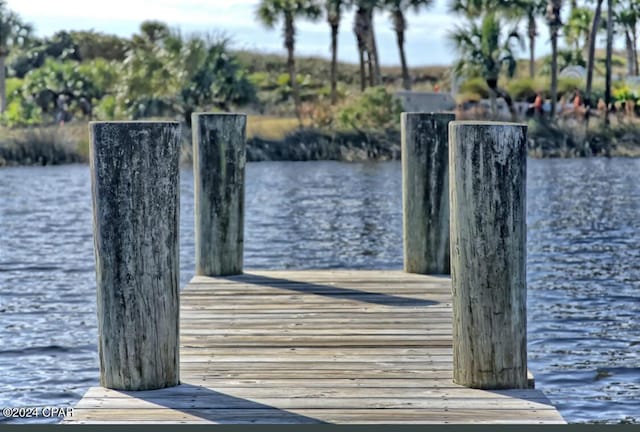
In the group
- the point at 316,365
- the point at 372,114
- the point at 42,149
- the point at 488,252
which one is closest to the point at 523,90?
the point at 372,114

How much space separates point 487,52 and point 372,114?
6.68 metres

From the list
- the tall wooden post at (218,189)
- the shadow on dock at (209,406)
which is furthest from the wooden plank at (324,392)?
the tall wooden post at (218,189)

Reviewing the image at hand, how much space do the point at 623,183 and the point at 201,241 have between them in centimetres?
2564

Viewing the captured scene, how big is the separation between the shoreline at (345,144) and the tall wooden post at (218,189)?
32.1 m

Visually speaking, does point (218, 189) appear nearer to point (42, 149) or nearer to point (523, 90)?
point (42, 149)

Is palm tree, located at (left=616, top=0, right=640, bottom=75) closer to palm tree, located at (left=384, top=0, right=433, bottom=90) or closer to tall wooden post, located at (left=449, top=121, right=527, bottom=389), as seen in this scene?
palm tree, located at (left=384, top=0, right=433, bottom=90)

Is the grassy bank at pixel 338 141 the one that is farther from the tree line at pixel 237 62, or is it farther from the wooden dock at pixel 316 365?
the wooden dock at pixel 316 365

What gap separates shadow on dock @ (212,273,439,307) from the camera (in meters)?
10.4

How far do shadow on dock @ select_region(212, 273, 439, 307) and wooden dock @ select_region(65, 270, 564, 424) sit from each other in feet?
0.05

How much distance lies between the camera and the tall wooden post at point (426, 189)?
451 inches

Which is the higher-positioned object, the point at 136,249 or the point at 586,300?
the point at 136,249

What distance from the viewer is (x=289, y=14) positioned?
57.7 meters

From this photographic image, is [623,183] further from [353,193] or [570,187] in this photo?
[353,193]

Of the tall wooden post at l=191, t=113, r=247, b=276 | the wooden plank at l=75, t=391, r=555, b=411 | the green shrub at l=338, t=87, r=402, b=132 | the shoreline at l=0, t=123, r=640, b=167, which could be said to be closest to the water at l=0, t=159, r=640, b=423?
the tall wooden post at l=191, t=113, r=247, b=276
